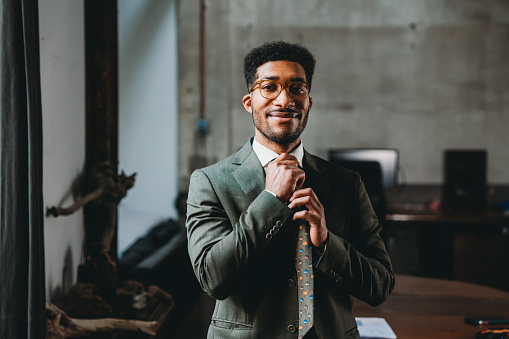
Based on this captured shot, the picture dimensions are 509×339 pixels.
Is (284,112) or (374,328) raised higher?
(284,112)

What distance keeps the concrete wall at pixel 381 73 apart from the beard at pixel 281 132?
4.21 metres

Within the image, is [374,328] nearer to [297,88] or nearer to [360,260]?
[360,260]

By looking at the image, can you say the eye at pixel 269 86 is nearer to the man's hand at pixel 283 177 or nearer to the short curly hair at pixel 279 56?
the short curly hair at pixel 279 56

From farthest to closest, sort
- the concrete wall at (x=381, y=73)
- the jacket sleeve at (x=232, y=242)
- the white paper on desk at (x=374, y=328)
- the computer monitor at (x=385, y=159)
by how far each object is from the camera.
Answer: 1. the concrete wall at (x=381, y=73)
2. the computer monitor at (x=385, y=159)
3. the white paper on desk at (x=374, y=328)
4. the jacket sleeve at (x=232, y=242)

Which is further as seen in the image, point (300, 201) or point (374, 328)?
point (374, 328)

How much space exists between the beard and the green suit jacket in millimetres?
78

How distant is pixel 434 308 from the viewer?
1.93 m

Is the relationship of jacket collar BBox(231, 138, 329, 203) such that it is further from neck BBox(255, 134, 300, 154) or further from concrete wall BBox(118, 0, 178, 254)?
concrete wall BBox(118, 0, 178, 254)

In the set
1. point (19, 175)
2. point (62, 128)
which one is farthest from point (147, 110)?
point (19, 175)

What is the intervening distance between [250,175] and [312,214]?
0.65 feet

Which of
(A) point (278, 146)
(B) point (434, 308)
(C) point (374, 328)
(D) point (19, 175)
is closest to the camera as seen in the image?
(A) point (278, 146)

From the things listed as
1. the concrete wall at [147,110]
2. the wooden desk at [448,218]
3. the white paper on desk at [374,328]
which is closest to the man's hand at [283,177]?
the white paper on desk at [374,328]

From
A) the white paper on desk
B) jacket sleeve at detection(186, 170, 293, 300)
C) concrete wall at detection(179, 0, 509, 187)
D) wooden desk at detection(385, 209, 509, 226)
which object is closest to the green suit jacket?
jacket sleeve at detection(186, 170, 293, 300)

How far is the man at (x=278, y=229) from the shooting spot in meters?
1.01
